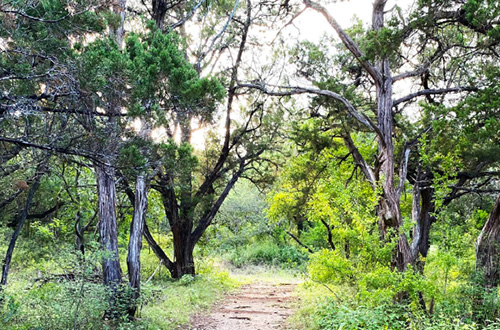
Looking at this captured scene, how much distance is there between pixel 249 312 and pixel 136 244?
3111 mm

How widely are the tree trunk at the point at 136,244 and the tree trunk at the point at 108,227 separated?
29 cm

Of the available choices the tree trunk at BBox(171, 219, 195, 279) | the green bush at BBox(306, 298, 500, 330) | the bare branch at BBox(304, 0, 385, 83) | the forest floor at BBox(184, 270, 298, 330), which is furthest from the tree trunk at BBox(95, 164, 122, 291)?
the bare branch at BBox(304, 0, 385, 83)

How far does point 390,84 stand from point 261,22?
442 cm

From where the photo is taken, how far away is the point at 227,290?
11.2 meters

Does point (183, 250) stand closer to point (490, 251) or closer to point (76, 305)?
point (76, 305)

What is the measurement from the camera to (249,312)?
8.08 metres

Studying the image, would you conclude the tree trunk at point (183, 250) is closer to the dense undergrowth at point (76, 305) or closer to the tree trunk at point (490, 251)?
the dense undergrowth at point (76, 305)

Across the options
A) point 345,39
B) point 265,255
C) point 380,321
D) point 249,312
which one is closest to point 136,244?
point 249,312

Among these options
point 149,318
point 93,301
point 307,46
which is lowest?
point 149,318

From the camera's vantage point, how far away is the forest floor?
695 centimetres

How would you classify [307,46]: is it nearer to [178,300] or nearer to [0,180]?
[178,300]

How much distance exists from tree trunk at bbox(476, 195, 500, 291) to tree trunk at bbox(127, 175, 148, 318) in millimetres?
6527

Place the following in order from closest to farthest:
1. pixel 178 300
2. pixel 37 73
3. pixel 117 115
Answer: pixel 37 73, pixel 117 115, pixel 178 300

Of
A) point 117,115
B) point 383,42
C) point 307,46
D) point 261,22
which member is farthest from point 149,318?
point 261,22
